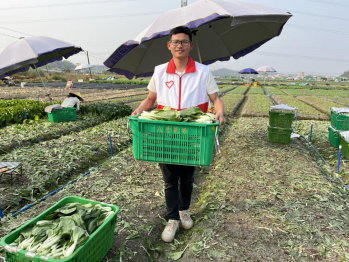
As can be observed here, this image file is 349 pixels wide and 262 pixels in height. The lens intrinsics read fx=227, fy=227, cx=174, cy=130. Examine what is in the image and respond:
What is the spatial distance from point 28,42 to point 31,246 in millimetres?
9216

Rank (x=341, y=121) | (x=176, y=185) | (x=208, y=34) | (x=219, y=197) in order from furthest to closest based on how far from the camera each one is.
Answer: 1. (x=341, y=121)
2. (x=208, y=34)
3. (x=219, y=197)
4. (x=176, y=185)

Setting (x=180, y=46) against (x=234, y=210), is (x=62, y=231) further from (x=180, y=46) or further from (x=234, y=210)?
(x=234, y=210)

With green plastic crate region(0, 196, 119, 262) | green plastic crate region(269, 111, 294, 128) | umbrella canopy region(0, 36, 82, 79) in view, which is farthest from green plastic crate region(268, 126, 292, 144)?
umbrella canopy region(0, 36, 82, 79)

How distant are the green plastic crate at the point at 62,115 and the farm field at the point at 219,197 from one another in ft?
7.02

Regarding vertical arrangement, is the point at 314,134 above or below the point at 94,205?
below

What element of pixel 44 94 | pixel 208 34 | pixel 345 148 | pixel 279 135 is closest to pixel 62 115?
pixel 208 34

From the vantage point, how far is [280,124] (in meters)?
6.91

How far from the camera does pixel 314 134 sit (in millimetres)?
8180

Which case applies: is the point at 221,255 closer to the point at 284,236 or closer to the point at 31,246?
the point at 284,236

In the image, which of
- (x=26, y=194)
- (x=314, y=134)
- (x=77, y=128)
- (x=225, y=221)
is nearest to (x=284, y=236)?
(x=225, y=221)

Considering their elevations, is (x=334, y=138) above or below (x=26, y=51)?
below

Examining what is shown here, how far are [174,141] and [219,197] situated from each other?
1969 mm

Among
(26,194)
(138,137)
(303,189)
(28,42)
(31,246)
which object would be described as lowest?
(26,194)

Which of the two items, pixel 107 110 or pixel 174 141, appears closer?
pixel 174 141
